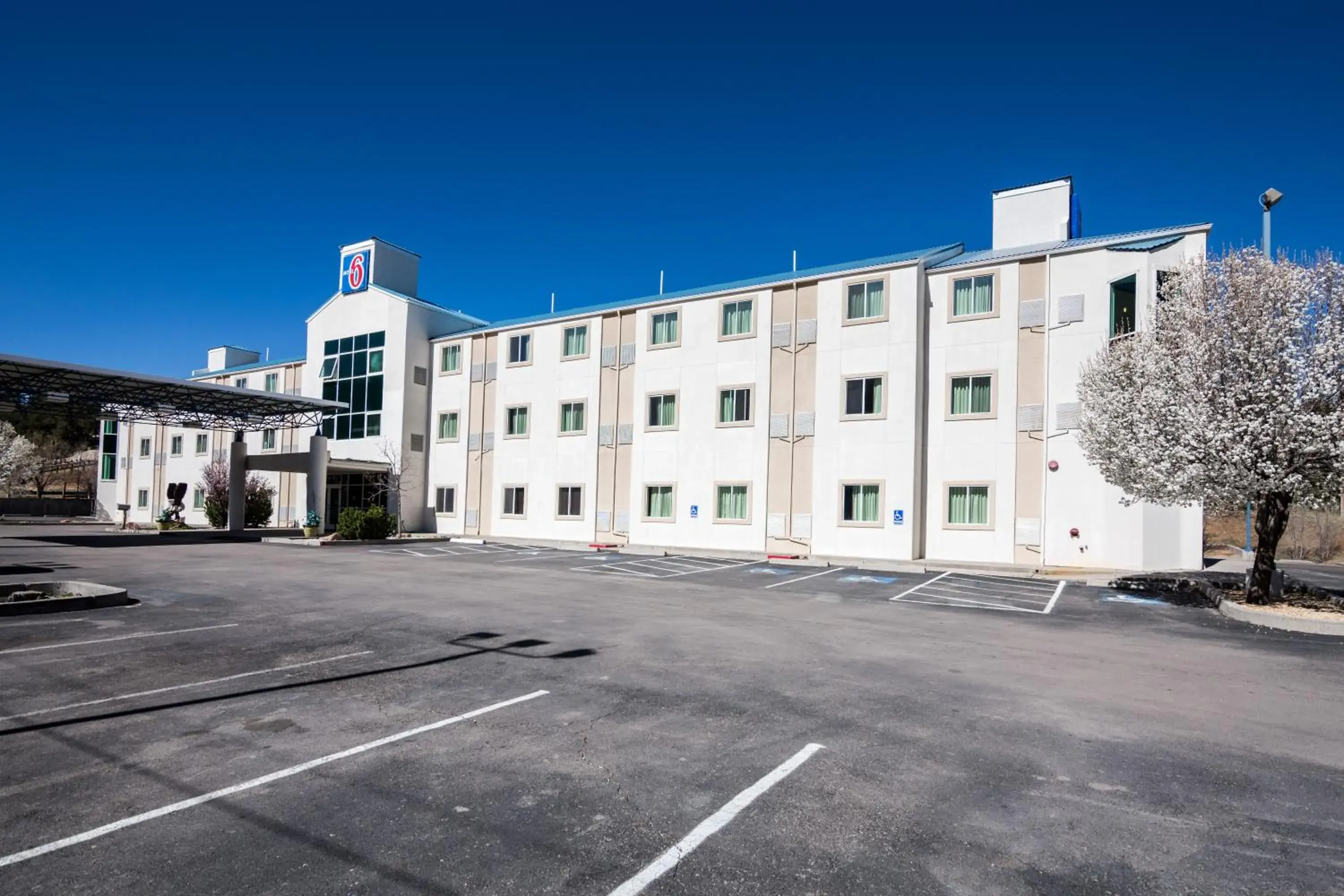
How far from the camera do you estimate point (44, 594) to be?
13.4m

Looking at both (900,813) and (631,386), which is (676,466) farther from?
(900,813)

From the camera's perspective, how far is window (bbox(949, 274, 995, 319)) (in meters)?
25.3

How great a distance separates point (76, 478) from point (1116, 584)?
10077cm

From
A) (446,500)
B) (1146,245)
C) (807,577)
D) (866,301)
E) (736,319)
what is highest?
(1146,245)

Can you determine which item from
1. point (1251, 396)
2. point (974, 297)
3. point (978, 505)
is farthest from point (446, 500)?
point (1251, 396)

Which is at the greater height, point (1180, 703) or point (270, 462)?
point (270, 462)

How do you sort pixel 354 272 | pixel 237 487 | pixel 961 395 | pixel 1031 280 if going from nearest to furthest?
pixel 1031 280, pixel 961 395, pixel 237 487, pixel 354 272

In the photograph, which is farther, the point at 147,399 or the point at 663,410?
the point at 147,399

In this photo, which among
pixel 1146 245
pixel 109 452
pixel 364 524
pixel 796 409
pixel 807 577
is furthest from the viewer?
pixel 109 452

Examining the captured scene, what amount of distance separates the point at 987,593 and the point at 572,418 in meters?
20.3

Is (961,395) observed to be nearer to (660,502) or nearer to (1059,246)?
(1059,246)

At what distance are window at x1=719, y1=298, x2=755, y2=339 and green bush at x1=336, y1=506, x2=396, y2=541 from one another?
16550mm

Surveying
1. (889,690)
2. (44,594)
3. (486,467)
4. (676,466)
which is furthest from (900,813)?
(486,467)

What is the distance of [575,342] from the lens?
34219 millimetres
